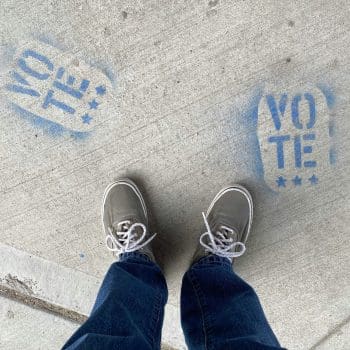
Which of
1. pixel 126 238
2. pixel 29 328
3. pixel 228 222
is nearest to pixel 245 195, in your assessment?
pixel 228 222

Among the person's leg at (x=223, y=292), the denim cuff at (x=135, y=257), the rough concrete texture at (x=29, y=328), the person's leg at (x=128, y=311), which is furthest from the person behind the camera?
the rough concrete texture at (x=29, y=328)

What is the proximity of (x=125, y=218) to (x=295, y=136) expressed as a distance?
811 mm

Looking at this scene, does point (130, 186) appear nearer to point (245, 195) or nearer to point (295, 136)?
point (245, 195)

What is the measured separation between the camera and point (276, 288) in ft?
5.85

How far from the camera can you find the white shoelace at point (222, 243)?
1.63 m

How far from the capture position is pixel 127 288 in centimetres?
140

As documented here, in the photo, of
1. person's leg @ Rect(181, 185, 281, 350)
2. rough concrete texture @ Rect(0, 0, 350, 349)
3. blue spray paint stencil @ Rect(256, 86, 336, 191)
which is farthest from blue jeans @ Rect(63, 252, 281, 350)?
blue spray paint stencil @ Rect(256, 86, 336, 191)

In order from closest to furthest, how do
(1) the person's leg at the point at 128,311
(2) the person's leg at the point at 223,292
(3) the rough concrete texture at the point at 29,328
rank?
(1) the person's leg at the point at 128,311 < (2) the person's leg at the point at 223,292 < (3) the rough concrete texture at the point at 29,328

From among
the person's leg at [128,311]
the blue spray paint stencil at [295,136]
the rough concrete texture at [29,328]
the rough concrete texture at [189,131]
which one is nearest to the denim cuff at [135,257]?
the person's leg at [128,311]

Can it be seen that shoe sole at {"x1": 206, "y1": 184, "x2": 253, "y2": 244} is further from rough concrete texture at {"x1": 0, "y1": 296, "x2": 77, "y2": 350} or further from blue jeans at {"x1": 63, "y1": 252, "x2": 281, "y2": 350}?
rough concrete texture at {"x1": 0, "y1": 296, "x2": 77, "y2": 350}

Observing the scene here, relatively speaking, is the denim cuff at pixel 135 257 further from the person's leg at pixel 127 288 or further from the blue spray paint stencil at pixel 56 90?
the blue spray paint stencil at pixel 56 90

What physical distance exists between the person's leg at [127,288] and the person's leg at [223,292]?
13cm

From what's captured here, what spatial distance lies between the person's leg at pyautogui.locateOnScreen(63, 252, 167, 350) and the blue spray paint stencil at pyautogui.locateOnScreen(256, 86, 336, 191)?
0.66 m

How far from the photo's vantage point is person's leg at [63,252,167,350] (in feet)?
3.91
